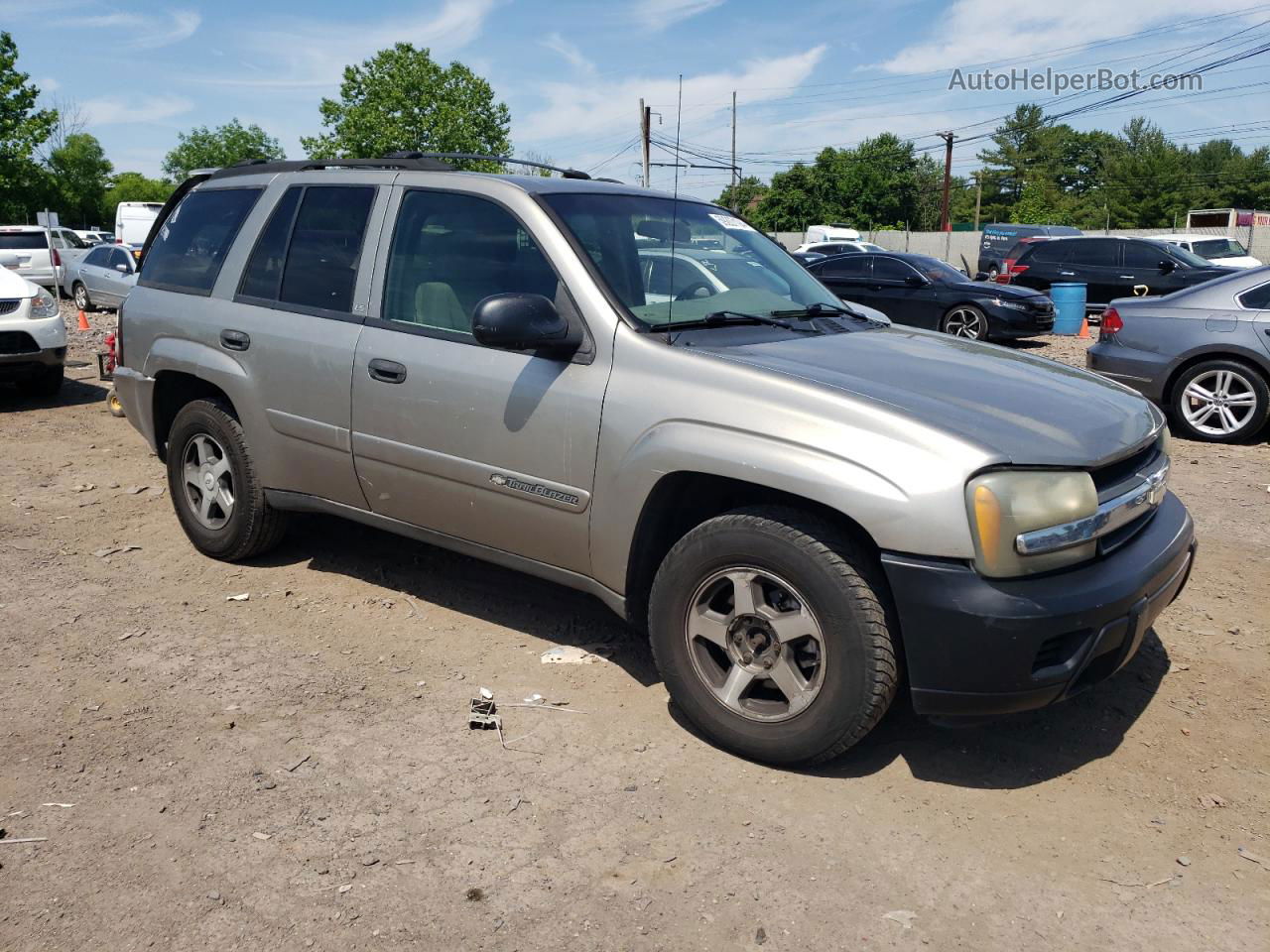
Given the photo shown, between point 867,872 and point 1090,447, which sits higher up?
point 1090,447

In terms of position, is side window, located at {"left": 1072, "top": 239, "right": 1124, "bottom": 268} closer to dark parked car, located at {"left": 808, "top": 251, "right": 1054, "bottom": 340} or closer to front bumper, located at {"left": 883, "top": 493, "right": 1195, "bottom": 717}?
dark parked car, located at {"left": 808, "top": 251, "right": 1054, "bottom": 340}

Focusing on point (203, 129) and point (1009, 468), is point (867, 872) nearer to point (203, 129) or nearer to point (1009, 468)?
point (1009, 468)

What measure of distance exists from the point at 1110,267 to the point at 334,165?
17.1 metres

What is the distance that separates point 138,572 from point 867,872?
12.8 ft

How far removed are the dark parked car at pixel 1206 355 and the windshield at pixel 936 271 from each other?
23.2 ft

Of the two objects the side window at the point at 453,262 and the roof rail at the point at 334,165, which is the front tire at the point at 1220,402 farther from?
the roof rail at the point at 334,165

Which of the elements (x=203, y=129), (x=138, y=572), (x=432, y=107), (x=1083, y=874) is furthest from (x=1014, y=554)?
(x=203, y=129)

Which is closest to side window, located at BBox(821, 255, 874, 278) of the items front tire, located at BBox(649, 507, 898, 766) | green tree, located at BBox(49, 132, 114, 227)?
front tire, located at BBox(649, 507, 898, 766)

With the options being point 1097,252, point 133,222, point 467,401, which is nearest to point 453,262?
point 467,401

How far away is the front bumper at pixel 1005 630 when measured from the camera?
2859 mm

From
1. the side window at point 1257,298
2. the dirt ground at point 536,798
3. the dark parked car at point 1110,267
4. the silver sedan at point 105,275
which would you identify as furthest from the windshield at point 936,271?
the silver sedan at point 105,275

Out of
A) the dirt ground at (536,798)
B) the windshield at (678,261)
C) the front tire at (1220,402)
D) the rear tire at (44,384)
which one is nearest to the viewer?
the dirt ground at (536,798)

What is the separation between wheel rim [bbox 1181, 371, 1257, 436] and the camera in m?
8.38

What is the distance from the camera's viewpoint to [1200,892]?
275cm
